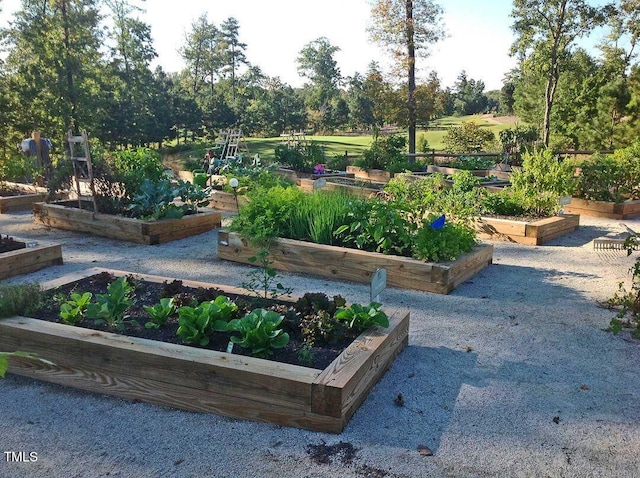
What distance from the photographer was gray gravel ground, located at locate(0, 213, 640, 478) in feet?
8.47

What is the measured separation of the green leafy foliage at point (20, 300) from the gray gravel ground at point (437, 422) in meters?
0.47

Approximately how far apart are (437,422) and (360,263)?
281cm

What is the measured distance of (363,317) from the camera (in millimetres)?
3607

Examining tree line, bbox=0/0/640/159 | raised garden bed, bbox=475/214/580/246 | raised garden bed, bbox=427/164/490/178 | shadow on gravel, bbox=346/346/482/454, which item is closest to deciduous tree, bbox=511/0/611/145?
tree line, bbox=0/0/640/159

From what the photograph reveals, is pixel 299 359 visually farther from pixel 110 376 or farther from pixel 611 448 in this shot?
pixel 611 448

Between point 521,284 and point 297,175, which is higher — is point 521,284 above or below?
below

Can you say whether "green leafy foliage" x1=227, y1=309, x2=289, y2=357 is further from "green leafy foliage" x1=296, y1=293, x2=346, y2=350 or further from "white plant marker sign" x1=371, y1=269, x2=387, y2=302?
"white plant marker sign" x1=371, y1=269, x2=387, y2=302

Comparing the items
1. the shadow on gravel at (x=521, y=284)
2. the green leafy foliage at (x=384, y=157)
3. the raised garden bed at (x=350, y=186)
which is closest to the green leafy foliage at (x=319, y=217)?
the shadow on gravel at (x=521, y=284)

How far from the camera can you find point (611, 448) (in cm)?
275

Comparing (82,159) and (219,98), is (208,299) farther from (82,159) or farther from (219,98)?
(219,98)

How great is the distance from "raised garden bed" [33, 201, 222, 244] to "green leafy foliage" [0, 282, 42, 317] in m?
3.61

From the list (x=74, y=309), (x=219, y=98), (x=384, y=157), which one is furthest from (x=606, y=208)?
(x=219, y=98)

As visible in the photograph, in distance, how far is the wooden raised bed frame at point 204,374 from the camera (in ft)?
9.40

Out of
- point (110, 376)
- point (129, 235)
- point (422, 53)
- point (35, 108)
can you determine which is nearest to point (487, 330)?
point (110, 376)
